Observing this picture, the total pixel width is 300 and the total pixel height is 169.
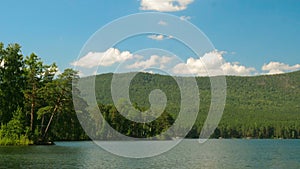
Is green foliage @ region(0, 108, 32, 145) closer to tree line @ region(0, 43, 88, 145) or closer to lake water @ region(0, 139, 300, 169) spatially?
tree line @ region(0, 43, 88, 145)

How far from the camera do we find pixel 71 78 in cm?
6406

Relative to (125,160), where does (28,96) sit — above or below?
above

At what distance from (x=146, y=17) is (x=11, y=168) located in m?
12.7

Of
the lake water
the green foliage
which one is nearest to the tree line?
the green foliage

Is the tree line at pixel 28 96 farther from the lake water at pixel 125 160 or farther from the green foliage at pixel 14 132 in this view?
the lake water at pixel 125 160

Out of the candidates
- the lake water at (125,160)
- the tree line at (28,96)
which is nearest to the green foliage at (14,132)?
the tree line at (28,96)

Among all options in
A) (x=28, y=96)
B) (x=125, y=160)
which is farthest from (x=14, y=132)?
(x=125, y=160)

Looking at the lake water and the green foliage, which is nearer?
the lake water

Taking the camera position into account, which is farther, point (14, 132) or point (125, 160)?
point (14, 132)

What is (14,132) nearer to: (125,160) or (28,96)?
(28,96)

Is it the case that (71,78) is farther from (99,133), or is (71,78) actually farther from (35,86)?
(99,133)

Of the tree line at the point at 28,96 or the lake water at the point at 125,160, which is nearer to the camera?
the lake water at the point at 125,160

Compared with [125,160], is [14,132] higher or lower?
higher

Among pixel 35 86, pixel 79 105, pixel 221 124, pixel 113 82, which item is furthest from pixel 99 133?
pixel 221 124
